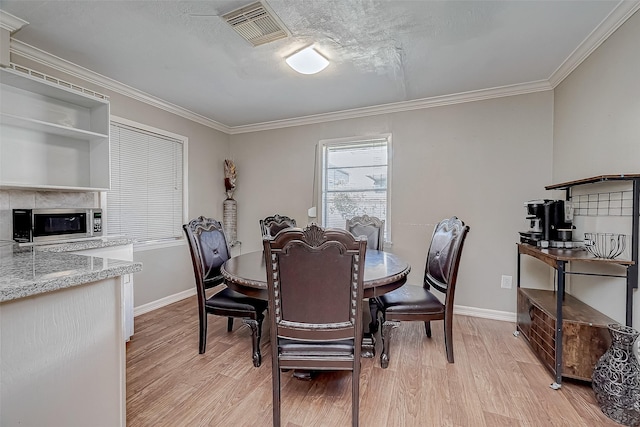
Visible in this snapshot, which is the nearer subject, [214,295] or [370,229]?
[214,295]

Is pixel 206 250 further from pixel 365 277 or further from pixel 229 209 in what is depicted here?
pixel 229 209

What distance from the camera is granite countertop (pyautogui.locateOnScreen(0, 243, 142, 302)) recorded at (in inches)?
32.8

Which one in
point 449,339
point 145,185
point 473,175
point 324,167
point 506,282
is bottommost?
point 449,339

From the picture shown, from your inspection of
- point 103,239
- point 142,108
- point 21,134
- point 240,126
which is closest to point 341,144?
point 240,126

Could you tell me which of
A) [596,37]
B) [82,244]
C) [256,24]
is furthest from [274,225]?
[596,37]

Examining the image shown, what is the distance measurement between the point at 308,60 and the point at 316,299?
189cm

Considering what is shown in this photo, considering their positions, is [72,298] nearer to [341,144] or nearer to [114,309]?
[114,309]

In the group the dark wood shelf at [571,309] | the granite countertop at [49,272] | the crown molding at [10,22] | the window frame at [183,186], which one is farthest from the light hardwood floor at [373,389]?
the crown molding at [10,22]

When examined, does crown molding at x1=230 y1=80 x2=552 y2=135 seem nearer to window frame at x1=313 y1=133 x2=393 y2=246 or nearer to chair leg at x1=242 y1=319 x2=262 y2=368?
window frame at x1=313 y1=133 x2=393 y2=246

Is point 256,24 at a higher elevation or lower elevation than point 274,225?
higher

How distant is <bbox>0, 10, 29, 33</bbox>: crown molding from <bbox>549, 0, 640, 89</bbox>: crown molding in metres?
3.88

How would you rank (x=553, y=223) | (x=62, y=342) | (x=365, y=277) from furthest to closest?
(x=553, y=223), (x=365, y=277), (x=62, y=342)

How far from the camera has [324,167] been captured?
392 cm

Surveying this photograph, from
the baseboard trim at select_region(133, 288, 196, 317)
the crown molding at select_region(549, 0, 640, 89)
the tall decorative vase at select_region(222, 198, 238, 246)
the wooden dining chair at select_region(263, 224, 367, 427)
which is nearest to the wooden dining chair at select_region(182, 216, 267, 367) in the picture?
the wooden dining chair at select_region(263, 224, 367, 427)
